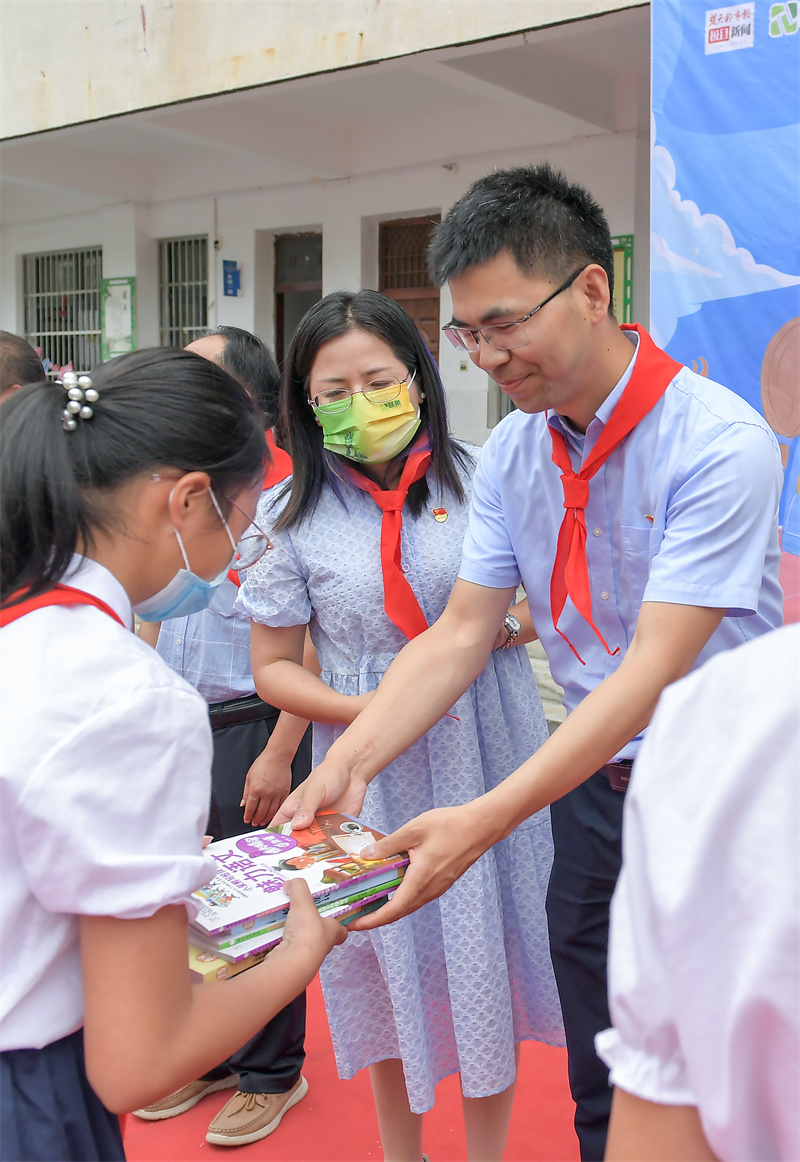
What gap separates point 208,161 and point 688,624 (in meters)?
8.77

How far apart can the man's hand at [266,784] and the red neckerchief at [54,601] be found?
1.27m

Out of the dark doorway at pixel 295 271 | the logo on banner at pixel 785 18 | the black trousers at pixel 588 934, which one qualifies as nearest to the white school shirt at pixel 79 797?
the black trousers at pixel 588 934

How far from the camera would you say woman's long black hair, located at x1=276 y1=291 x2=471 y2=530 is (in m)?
2.11

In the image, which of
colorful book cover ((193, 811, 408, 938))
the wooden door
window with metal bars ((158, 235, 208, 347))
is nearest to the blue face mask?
colorful book cover ((193, 811, 408, 938))

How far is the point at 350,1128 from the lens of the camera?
2352mm

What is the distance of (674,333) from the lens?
2842mm

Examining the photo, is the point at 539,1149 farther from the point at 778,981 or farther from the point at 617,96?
the point at 617,96

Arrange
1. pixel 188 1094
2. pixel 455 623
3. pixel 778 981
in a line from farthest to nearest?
A: pixel 188 1094 < pixel 455 623 < pixel 778 981

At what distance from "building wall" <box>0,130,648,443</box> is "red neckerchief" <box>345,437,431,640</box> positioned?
502 cm

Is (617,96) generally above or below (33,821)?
above

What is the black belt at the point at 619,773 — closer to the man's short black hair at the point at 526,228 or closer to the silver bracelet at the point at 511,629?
the silver bracelet at the point at 511,629

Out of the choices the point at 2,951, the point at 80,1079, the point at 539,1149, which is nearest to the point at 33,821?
the point at 2,951

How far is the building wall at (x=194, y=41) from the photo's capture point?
4621 millimetres

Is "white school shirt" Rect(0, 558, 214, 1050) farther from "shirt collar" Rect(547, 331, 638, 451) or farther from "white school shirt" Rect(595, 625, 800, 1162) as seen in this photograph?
"shirt collar" Rect(547, 331, 638, 451)
